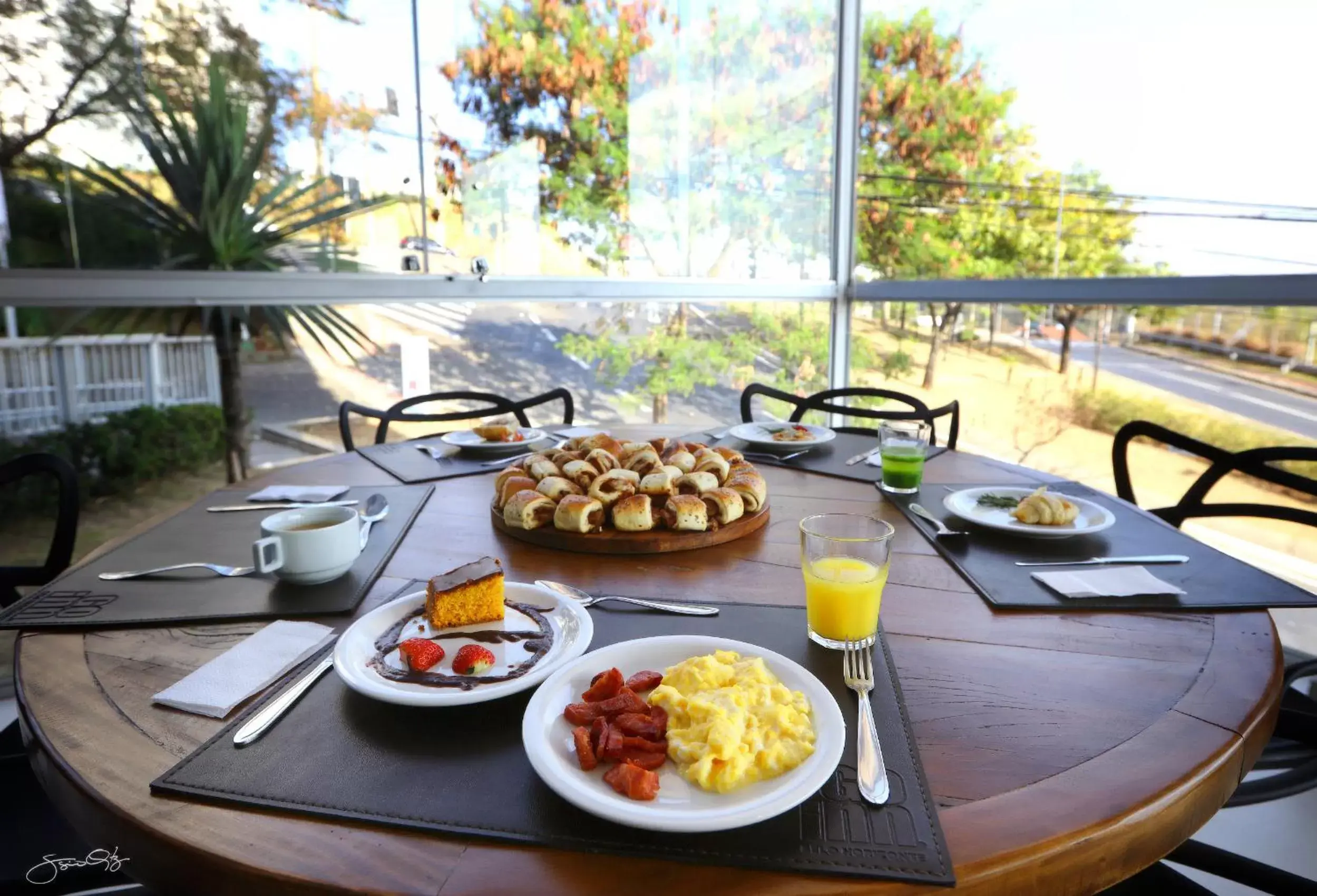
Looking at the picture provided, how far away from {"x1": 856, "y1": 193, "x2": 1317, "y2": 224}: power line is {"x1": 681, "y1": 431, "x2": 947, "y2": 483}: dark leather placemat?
165 cm

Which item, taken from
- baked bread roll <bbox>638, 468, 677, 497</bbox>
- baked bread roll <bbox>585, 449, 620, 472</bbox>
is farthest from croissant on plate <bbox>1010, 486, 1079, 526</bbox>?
baked bread roll <bbox>585, 449, 620, 472</bbox>

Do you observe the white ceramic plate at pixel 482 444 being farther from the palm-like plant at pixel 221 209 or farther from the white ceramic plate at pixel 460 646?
the palm-like plant at pixel 221 209

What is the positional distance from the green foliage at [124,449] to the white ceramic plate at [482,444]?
149 centimetres

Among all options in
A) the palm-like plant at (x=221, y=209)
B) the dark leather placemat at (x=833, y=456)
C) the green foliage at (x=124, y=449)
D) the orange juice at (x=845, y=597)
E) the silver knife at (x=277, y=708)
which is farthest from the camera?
the palm-like plant at (x=221, y=209)

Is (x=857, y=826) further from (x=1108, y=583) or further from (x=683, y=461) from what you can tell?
(x=683, y=461)

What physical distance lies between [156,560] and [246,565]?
0.49 feet

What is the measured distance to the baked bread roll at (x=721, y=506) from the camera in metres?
1.23

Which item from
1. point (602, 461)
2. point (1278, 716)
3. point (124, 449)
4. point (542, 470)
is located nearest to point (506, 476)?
point (542, 470)

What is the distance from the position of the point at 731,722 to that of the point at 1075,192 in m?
3.61

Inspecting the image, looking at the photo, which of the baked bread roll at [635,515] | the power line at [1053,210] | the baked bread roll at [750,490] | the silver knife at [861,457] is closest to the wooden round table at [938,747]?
the baked bread roll at [635,515]

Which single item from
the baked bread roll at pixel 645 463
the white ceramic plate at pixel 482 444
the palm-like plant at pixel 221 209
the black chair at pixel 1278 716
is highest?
the palm-like plant at pixel 221 209

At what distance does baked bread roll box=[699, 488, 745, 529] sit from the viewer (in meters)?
1.23

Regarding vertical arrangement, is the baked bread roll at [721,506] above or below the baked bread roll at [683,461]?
below

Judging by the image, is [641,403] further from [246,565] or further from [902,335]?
[246,565]
